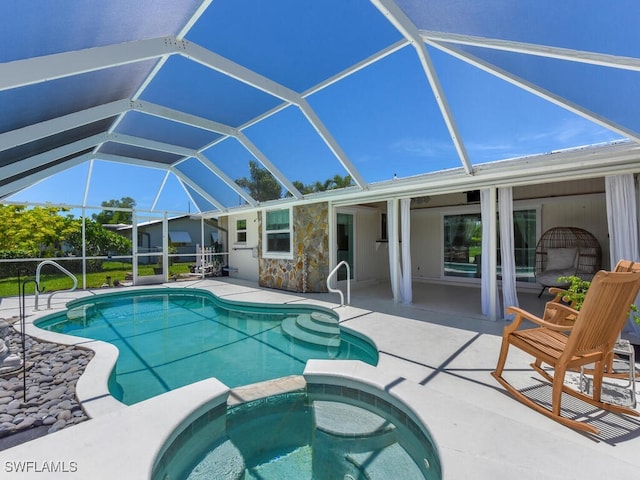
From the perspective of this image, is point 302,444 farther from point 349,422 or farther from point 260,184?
point 260,184

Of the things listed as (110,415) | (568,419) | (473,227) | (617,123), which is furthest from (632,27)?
A: (473,227)

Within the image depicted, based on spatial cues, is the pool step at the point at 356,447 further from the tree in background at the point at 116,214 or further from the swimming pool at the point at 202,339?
the tree in background at the point at 116,214

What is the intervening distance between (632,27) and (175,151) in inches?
379

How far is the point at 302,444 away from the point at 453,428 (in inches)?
57.1

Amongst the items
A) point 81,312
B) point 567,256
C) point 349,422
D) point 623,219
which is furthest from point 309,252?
point 623,219

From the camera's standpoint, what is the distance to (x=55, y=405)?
3191 mm

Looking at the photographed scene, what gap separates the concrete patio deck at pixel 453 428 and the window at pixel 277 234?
6364 mm

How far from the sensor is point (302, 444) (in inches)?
117

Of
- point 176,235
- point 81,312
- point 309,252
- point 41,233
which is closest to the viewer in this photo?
point 81,312

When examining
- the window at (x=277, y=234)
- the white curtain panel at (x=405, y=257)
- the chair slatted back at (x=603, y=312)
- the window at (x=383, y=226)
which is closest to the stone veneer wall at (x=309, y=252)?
the window at (x=277, y=234)

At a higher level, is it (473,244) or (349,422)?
(473,244)

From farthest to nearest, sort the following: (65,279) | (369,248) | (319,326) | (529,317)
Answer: (65,279), (369,248), (319,326), (529,317)

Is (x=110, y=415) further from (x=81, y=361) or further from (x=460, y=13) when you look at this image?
(x=460, y=13)

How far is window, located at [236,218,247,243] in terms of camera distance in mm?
13680
